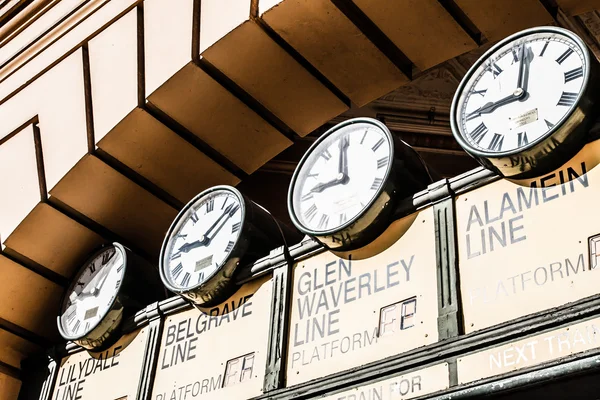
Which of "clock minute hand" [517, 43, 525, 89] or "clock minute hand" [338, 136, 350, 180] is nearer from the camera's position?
"clock minute hand" [517, 43, 525, 89]

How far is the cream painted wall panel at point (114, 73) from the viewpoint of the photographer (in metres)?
6.52

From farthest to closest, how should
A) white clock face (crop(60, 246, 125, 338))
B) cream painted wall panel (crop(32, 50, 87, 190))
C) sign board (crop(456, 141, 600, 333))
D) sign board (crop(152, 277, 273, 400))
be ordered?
cream painted wall panel (crop(32, 50, 87, 190)), white clock face (crop(60, 246, 125, 338)), sign board (crop(152, 277, 273, 400)), sign board (crop(456, 141, 600, 333))

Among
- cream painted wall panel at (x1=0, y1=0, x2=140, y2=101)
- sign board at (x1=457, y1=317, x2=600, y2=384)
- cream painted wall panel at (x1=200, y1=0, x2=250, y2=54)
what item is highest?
cream painted wall panel at (x1=0, y1=0, x2=140, y2=101)

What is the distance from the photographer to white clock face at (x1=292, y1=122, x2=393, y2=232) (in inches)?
209

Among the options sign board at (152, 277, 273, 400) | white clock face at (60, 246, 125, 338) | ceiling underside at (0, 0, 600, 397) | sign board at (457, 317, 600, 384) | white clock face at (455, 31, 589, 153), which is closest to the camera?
sign board at (457, 317, 600, 384)

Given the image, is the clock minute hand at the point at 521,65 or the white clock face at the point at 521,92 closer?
the white clock face at the point at 521,92

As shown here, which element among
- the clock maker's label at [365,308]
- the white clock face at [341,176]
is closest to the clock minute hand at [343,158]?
the white clock face at [341,176]

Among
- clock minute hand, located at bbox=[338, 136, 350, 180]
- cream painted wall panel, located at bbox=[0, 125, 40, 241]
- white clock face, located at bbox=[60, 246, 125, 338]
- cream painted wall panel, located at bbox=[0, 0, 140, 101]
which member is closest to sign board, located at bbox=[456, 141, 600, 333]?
clock minute hand, located at bbox=[338, 136, 350, 180]

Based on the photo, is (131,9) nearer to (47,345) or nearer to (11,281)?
(11,281)

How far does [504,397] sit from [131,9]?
160 inches

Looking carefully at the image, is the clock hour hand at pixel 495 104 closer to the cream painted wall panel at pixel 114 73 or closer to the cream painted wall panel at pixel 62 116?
the cream painted wall panel at pixel 114 73

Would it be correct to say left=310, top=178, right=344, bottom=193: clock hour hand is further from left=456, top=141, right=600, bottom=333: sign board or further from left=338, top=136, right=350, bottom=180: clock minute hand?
left=456, top=141, right=600, bottom=333: sign board

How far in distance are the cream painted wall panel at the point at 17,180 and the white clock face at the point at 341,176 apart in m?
2.23

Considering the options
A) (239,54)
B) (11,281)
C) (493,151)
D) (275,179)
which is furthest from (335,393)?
(275,179)
